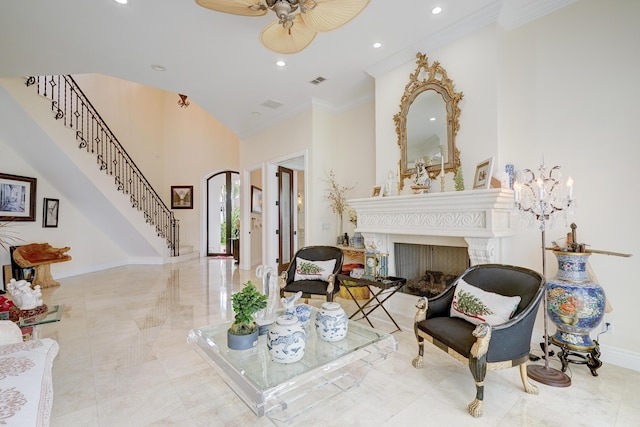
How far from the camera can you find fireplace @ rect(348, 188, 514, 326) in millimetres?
2889

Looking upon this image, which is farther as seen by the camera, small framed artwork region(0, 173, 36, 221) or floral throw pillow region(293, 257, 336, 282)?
small framed artwork region(0, 173, 36, 221)

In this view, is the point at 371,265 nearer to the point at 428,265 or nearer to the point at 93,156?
the point at 428,265

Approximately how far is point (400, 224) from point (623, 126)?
216 cm

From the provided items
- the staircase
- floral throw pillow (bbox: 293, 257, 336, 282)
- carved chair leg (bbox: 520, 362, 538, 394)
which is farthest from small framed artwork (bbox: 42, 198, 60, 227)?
carved chair leg (bbox: 520, 362, 538, 394)

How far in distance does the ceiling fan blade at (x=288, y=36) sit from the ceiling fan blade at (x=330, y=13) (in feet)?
0.39

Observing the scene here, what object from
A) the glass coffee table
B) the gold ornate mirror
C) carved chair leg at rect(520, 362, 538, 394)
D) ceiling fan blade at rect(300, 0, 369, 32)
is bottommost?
carved chair leg at rect(520, 362, 538, 394)

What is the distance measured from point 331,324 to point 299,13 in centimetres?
250

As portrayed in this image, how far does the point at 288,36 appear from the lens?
2.71 meters

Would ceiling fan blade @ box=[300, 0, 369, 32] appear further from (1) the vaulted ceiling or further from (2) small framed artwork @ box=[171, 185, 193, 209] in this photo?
(2) small framed artwork @ box=[171, 185, 193, 209]

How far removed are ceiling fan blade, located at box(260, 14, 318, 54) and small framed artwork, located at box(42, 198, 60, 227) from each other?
20.3 ft

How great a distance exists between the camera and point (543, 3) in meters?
2.95

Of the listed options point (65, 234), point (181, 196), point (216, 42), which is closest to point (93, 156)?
point (65, 234)

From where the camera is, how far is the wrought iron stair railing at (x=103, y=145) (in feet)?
19.4

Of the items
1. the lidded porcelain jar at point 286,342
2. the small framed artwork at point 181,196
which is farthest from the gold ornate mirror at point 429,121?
the small framed artwork at point 181,196
